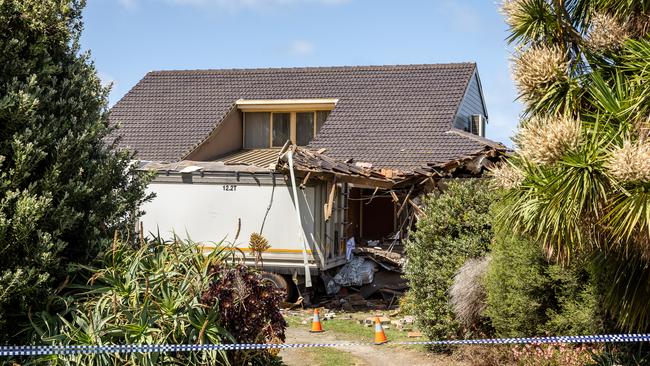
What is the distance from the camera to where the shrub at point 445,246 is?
10828 millimetres

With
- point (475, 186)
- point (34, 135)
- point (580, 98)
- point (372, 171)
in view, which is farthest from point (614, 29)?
point (372, 171)

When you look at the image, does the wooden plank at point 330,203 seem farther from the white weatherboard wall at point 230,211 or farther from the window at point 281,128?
the window at point 281,128

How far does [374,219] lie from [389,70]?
5962mm

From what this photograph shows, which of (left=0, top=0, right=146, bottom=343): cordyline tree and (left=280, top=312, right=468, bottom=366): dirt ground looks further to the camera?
(left=280, top=312, right=468, bottom=366): dirt ground

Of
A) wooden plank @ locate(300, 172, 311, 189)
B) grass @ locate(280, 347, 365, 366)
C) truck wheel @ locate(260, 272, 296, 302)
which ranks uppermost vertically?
wooden plank @ locate(300, 172, 311, 189)

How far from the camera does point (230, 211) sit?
16.5 m

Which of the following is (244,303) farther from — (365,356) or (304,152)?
(304,152)

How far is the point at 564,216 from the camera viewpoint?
22.7 feet

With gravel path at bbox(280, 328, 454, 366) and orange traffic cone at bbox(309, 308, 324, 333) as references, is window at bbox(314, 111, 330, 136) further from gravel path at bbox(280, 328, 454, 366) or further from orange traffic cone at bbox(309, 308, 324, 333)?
gravel path at bbox(280, 328, 454, 366)

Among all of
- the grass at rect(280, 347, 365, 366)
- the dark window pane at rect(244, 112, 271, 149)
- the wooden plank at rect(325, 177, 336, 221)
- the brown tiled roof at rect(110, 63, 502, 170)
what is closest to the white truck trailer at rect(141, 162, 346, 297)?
the wooden plank at rect(325, 177, 336, 221)

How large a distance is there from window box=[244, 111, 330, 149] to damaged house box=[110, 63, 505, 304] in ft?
0.13

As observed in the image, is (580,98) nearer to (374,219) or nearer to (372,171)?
(372,171)

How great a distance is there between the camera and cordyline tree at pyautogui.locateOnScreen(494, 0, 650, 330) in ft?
22.3

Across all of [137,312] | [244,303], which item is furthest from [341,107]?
[137,312]
